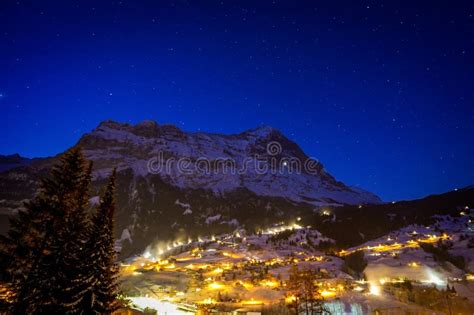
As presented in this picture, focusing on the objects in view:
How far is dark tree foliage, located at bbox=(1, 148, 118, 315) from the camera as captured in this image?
1772 cm

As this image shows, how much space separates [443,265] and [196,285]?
5053cm

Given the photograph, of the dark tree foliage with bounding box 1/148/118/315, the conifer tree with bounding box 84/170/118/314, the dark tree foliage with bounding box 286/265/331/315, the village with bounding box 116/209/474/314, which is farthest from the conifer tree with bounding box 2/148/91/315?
the village with bounding box 116/209/474/314

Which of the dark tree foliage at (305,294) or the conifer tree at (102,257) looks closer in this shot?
the conifer tree at (102,257)

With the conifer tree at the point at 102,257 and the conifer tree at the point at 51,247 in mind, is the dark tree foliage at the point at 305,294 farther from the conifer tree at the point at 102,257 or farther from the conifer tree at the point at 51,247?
the conifer tree at the point at 51,247

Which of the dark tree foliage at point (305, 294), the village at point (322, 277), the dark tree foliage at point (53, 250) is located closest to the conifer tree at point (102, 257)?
the dark tree foliage at point (53, 250)

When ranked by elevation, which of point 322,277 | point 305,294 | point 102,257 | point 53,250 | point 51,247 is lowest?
point 305,294

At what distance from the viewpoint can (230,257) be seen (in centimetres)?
9756

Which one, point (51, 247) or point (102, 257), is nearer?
point (51, 247)

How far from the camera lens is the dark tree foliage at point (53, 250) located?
1772 cm

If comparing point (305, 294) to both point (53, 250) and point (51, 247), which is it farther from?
point (51, 247)

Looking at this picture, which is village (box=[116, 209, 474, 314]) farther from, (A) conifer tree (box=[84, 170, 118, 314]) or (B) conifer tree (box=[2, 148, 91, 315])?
(B) conifer tree (box=[2, 148, 91, 315])

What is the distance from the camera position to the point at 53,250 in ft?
62.5

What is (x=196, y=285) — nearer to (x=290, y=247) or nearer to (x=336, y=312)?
(x=336, y=312)

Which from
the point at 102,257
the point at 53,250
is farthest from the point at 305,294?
the point at 53,250
